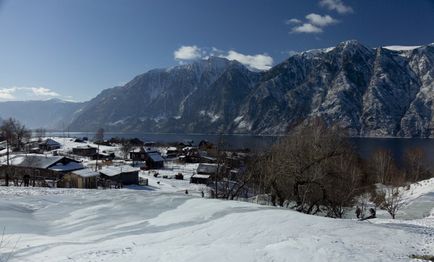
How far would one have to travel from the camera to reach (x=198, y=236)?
15.7 metres

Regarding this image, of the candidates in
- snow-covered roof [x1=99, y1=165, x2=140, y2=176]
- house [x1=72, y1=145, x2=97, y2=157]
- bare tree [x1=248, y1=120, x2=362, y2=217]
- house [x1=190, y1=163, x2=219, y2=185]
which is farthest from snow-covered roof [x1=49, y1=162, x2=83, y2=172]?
house [x1=72, y1=145, x2=97, y2=157]

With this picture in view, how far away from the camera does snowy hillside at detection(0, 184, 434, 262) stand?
41.5 feet

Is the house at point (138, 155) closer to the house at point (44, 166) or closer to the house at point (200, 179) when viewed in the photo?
the house at point (44, 166)

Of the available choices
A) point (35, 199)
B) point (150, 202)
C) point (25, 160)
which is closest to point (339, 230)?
point (150, 202)

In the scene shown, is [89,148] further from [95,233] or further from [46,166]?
[95,233]

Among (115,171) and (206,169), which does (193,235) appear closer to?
(115,171)

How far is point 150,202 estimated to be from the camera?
89.0ft

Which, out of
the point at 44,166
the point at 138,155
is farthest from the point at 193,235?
the point at 138,155

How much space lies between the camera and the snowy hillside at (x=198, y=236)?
12.6 meters

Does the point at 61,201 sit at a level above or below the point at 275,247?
below

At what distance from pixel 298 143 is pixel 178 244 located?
26924 millimetres

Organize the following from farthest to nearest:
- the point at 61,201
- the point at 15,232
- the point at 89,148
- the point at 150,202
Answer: the point at 89,148 → the point at 61,201 → the point at 150,202 → the point at 15,232

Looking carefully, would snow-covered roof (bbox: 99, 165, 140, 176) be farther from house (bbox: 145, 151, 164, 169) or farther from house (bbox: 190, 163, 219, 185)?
house (bbox: 145, 151, 164, 169)

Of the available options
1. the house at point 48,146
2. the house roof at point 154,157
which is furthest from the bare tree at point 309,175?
the house at point 48,146
